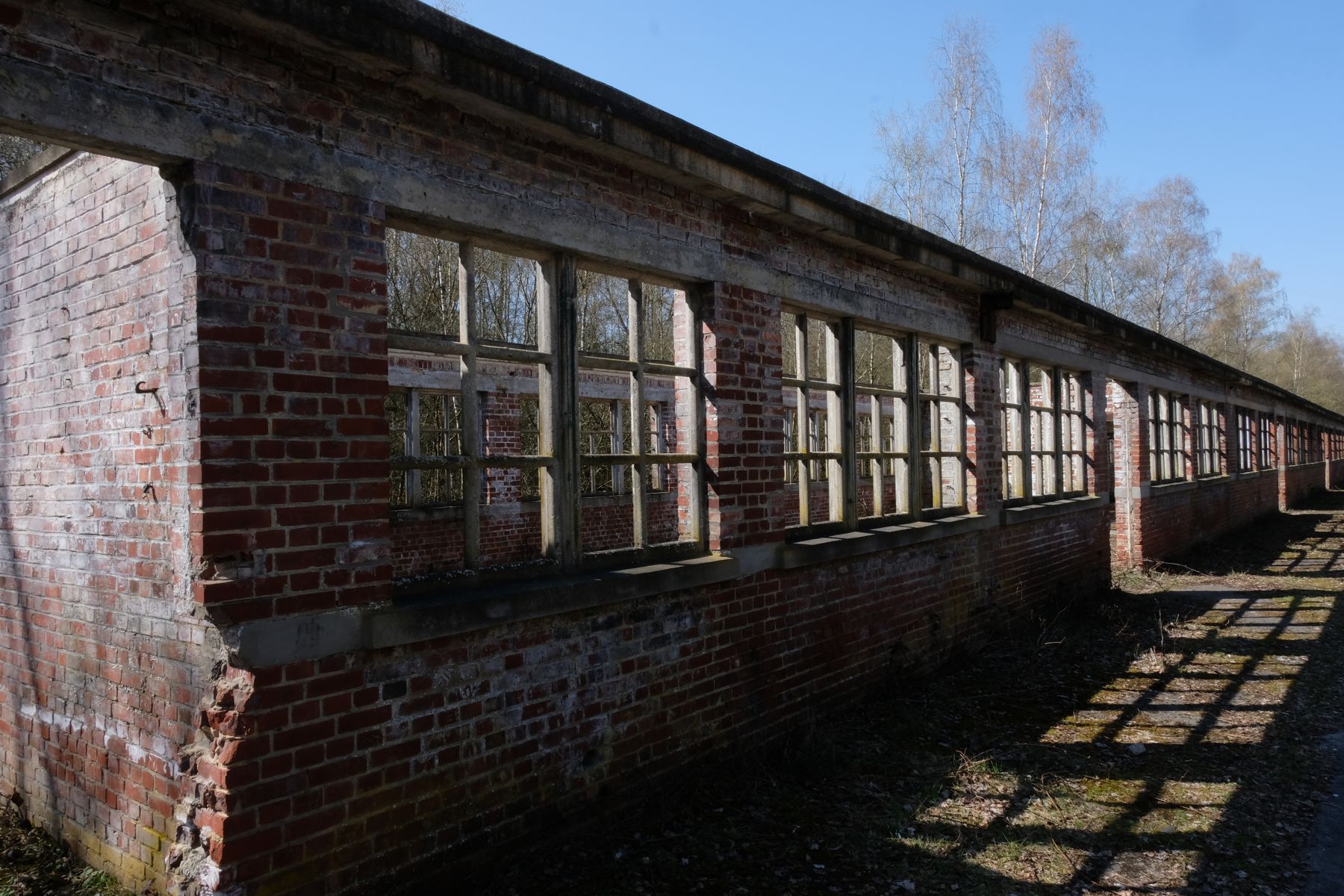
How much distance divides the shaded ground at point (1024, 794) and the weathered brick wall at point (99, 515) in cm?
153

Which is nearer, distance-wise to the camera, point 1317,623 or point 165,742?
point 165,742

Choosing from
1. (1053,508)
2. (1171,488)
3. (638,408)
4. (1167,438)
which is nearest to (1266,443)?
(1167,438)

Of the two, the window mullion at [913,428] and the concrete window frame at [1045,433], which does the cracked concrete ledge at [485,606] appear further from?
the concrete window frame at [1045,433]

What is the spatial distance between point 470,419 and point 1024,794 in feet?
12.4

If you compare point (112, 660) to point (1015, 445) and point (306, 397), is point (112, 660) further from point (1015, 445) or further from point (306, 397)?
point (1015, 445)

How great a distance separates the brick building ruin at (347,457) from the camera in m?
3.11

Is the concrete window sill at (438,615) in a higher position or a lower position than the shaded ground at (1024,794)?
higher

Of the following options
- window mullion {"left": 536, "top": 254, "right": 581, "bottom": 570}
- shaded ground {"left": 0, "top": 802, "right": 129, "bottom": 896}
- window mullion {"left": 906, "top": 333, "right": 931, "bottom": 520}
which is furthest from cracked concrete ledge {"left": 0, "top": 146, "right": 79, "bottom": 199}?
window mullion {"left": 906, "top": 333, "right": 931, "bottom": 520}

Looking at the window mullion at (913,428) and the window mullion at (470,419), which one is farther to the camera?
the window mullion at (913,428)

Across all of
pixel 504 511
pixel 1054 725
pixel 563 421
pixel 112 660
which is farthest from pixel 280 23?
pixel 504 511

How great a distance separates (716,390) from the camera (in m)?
5.40

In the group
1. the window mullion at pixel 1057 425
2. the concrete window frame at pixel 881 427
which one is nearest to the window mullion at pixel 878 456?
the concrete window frame at pixel 881 427

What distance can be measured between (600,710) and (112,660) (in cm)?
222

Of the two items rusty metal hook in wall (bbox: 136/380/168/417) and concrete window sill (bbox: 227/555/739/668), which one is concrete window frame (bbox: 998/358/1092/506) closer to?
concrete window sill (bbox: 227/555/739/668)
